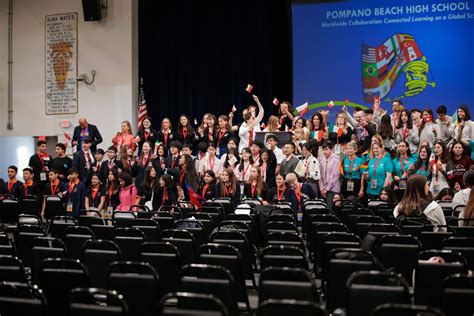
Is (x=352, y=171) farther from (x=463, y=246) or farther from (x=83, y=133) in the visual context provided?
(x=83, y=133)

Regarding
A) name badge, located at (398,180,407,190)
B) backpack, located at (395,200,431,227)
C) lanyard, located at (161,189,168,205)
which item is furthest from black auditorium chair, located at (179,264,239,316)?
name badge, located at (398,180,407,190)

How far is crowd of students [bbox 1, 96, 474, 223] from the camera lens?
10.2m

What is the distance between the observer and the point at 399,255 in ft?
18.1

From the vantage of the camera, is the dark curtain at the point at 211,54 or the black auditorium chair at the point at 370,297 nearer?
the black auditorium chair at the point at 370,297

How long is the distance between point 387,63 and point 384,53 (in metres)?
0.24

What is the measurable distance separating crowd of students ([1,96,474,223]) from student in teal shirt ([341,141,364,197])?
2cm

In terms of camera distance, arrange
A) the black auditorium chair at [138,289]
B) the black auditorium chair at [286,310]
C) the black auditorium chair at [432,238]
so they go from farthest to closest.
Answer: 1. the black auditorium chair at [432,238]
2. the black auditorium chair at [138,289]
3. the black auditorium chair at [286,310]

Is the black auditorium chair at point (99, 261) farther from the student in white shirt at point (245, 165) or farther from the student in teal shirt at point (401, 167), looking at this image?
the student in teal shirt at point (401, 167)

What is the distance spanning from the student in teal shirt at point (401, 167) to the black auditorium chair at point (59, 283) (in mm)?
7186

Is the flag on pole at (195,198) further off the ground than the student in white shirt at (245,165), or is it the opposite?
the student in white shirt at (245,165)

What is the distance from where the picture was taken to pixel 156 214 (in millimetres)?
8508

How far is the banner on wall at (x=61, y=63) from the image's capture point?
17500mm

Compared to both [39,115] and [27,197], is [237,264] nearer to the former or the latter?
[27,197]

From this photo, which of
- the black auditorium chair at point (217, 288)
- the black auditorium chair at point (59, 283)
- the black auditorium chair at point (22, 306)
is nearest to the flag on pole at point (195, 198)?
the black auditorium chair at point (59, 283)
